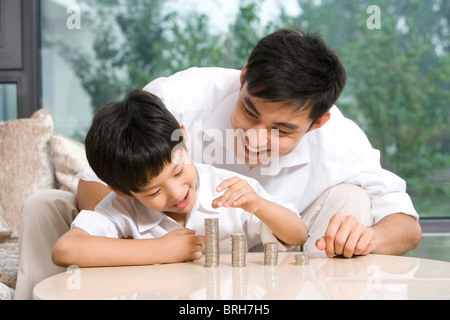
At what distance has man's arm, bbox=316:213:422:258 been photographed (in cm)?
130

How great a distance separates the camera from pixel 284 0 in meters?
3.24

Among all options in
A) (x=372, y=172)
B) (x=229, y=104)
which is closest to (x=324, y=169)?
(x=372, y=172)

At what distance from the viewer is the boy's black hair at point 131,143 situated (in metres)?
1.28

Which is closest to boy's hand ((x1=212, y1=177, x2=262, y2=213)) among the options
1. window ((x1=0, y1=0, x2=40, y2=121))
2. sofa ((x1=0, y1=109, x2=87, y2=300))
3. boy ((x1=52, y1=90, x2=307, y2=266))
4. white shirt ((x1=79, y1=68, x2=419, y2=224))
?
boy ((x1=52, y1=90, x2=307, y2=266))

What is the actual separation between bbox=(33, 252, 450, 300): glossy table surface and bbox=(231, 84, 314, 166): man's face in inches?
14.8

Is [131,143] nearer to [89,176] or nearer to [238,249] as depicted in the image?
[238,249]

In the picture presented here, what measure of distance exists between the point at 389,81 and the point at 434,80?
267mm

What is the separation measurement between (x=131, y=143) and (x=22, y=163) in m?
1.48

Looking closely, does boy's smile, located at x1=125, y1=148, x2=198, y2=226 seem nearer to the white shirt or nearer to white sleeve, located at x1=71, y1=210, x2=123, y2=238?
white sleeve, located at x1=71, y1=210, x2=123, y2=238

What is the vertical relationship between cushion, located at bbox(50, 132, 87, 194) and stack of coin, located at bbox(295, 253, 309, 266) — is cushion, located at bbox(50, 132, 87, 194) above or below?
above

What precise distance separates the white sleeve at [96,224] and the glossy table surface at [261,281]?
0.39 ft

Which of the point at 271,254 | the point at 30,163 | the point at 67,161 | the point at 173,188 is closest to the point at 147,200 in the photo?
the point at 173,188

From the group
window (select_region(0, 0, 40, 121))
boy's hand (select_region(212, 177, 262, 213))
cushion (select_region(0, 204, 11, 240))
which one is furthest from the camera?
window (select_region(0, 0, 40, 121))

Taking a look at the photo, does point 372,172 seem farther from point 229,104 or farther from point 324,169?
point 229,104
